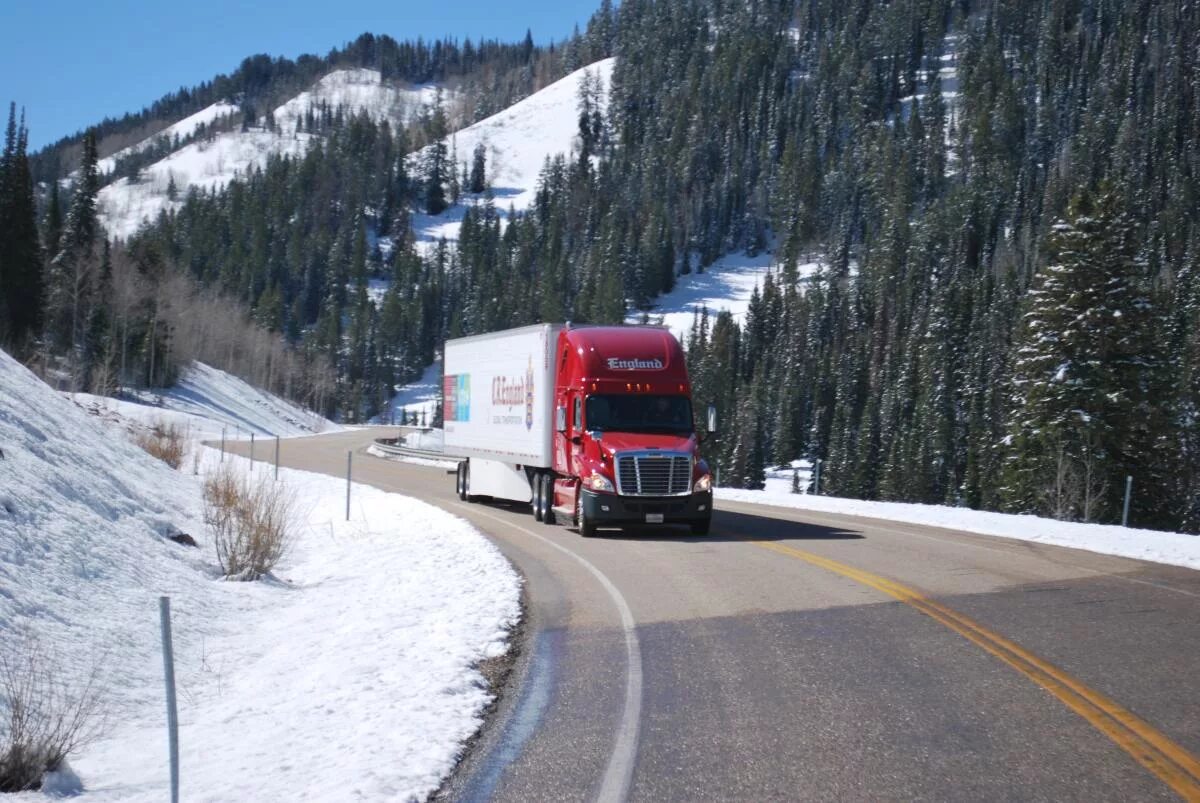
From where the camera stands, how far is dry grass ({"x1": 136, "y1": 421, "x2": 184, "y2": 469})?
85.3 feet

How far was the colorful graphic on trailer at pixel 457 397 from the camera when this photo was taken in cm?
2827

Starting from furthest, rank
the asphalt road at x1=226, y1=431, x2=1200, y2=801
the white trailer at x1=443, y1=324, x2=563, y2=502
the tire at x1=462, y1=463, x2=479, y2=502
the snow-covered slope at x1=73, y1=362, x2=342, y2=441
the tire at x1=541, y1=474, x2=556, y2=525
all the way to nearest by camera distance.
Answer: the snow-covered slope at x1=73, y1=362, x2=342, y2=441
the tire at x1=462, y1=463, x2=479, y2=502
the white trailer at x1=443, y1=324, x2=563, y2=502
the tire at x1=541, y1=474, x2=556, y2=525
the asphalt road at x1=226, y1=431, x2=1200, y2=801

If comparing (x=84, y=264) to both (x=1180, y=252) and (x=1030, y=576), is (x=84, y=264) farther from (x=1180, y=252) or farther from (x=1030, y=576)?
(x=1180, y=252)

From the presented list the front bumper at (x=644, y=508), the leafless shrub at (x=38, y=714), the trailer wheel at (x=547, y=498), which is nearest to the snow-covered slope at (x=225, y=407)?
the trailer wheel at (x=547, y=498)

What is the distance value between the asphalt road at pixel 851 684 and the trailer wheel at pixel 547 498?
6773mm

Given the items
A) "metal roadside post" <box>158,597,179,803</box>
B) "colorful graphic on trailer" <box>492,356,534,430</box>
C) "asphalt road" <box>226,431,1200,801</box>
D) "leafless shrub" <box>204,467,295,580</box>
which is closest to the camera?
"metal roadside post" <box>158,597,179,803</box>

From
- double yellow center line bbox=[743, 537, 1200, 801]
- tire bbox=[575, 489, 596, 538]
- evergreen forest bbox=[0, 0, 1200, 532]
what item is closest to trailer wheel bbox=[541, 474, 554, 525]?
tire bbox=[575, 489, 596, 538]

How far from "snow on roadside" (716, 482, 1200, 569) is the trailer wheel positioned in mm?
6833

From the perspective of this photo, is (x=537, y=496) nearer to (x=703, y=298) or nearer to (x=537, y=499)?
(x=537, y=499)

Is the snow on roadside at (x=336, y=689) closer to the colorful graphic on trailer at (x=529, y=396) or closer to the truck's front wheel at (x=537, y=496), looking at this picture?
the truck's front wheel at (x=537, y=496)

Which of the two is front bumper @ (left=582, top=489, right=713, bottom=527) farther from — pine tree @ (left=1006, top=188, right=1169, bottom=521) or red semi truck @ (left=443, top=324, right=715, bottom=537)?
pine tree @ (left=1006, top=188, right=1169, bottom=521)

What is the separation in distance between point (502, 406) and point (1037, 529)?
11.8 metres

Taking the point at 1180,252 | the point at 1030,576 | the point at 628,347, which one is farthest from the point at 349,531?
the point at 1180,252

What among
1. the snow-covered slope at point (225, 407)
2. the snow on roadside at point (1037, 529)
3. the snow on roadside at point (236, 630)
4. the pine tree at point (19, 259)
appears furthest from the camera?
the snow-covered slope at point (225, 407)
